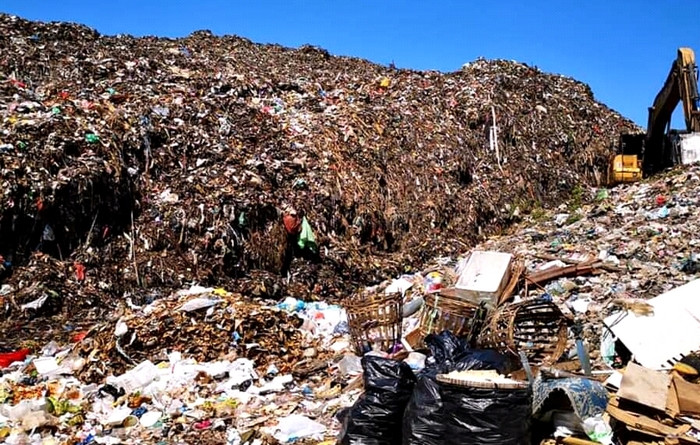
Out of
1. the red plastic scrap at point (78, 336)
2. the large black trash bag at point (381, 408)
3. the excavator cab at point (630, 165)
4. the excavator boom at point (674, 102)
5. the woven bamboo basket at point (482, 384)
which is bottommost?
the red plastic scrap at point (78, 336)

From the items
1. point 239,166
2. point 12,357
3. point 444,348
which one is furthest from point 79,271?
point 444,348

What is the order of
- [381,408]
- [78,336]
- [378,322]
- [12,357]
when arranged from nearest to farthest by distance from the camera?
[381,408] → [378,322] → [12,357] → [78,336]

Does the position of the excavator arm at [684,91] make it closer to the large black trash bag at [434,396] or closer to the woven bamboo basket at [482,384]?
the large black trash bag at [434,396]

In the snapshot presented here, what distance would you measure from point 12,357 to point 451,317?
360cm

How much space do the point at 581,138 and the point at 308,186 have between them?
248 inches

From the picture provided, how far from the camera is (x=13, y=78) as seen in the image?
29.0 ft

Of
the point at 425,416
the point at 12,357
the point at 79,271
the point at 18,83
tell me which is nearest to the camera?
the point at 425,416

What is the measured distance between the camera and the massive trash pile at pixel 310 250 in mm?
3877

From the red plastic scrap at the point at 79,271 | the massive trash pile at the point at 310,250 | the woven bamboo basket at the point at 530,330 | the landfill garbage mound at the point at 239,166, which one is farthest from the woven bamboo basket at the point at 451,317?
the red plastic scrap at the point at 79,271

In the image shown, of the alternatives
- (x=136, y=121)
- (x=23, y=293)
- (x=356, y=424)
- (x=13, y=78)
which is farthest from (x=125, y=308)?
(x=13, y=78)

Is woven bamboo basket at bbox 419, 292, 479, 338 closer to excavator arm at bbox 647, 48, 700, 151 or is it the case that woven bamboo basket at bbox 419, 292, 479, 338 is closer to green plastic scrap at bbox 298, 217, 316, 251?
green plastic scrap at bbox 298, 217, 316, 251

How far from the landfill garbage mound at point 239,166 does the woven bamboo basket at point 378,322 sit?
2465 millimetres

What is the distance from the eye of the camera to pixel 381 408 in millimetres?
3354

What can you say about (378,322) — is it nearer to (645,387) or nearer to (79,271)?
(645,387)
